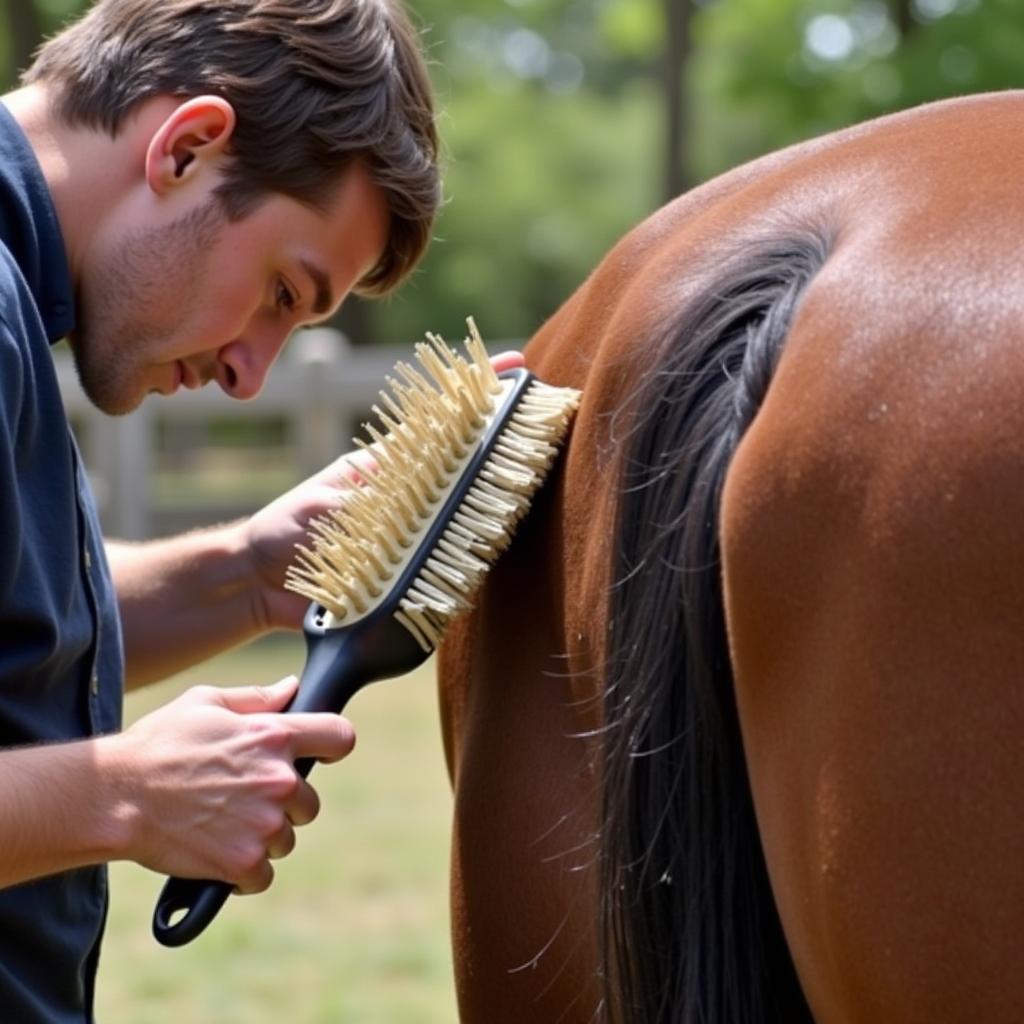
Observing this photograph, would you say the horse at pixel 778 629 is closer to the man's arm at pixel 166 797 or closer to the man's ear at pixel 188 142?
the man's arm at pixel 166 797

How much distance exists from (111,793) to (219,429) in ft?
76.2

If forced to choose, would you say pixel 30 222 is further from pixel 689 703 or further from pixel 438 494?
pixel 689 703

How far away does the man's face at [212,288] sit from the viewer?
5.81 ft

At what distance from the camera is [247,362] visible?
190cm

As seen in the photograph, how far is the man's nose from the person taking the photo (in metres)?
1.89

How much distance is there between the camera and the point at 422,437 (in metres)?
1.75

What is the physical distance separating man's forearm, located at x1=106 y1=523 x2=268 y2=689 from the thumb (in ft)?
1.85

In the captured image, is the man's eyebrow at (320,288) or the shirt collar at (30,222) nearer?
the shirt collar at (30,222)

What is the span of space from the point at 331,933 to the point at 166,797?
131 inches

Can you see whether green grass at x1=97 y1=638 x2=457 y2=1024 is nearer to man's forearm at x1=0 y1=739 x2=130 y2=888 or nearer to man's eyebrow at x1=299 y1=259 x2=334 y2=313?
man's eyebrow at x1=299 y1=259 x2=334 y2=313

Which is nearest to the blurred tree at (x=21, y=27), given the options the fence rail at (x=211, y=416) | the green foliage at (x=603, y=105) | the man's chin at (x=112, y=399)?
the green foliage at (x=603, y=105)

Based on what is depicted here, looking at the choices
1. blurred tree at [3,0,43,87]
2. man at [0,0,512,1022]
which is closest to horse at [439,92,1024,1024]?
man at [0,0,512,1022]

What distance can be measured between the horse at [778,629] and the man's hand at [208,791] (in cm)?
20

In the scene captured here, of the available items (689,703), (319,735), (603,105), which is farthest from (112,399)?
(603,105)
